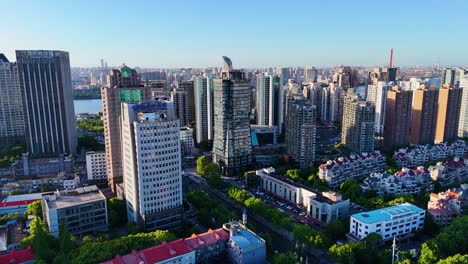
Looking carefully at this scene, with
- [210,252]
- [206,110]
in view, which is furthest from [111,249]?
[206,110]

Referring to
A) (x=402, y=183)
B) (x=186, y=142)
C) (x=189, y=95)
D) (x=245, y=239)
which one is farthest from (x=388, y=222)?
(x=189, y=95)

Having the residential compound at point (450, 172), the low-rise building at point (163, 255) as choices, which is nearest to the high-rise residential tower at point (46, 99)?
the low-rise building at point (163, 255)

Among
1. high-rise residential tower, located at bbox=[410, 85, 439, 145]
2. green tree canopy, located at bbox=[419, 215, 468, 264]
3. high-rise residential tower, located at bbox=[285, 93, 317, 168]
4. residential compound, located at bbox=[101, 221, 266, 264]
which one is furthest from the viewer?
high-rise residential tower, located at bbox=[410, 85, 439, 145]

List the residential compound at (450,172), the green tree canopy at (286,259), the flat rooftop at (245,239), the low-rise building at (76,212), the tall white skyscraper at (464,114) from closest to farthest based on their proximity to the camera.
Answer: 1. the green tree canopy at (286,259)
2. the flat rooftop at (245,239)
3. the low-rise building at (76,212)
4. the residential compound at (450,172)
5. the tall white skyscraper at (464,114)

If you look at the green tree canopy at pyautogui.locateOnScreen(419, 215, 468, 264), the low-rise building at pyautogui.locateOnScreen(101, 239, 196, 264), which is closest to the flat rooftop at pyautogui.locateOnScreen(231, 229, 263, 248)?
the low-rise building at pyautogui.locateOnScreen(101, 239, 196, 264)

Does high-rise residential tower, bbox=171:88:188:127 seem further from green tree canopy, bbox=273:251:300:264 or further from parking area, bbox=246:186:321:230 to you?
green tree canopy, bbox=273:251:300:264

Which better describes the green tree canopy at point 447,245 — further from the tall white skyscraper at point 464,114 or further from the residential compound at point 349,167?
the tall white skyscraper at point 464,114
